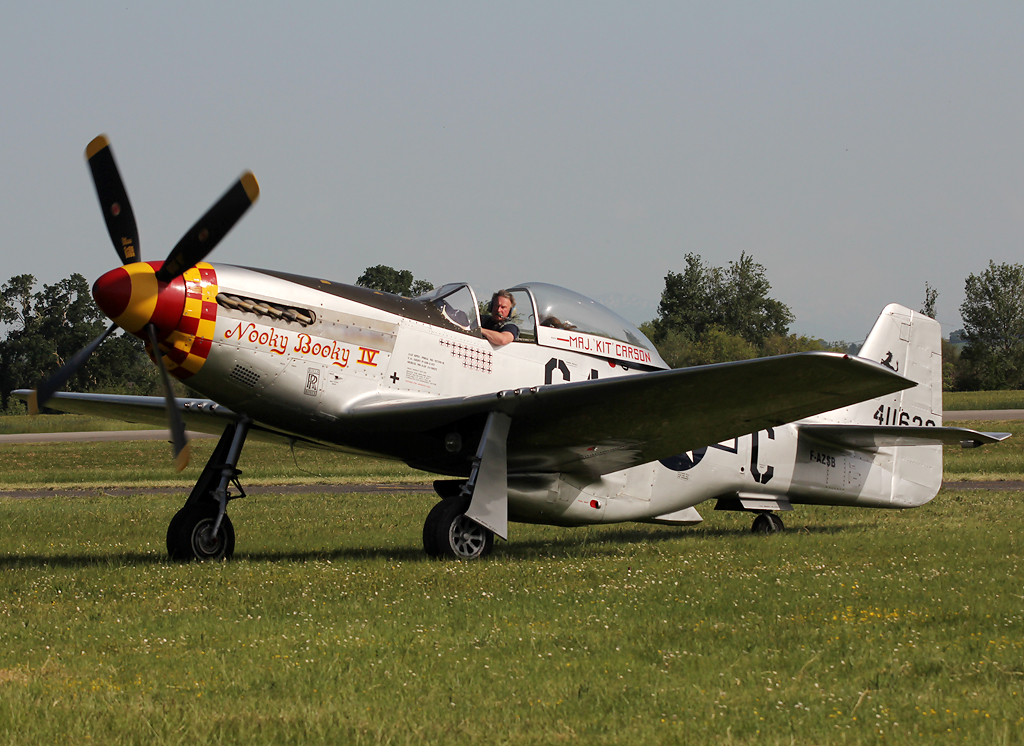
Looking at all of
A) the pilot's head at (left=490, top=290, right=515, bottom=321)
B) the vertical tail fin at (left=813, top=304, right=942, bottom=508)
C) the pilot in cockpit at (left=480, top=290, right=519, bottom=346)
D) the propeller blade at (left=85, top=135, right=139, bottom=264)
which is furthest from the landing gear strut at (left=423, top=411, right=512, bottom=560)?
the vertical tail fin at (left=813, top=304, right=942, bottom=508)

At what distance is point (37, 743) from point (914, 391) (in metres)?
12.8

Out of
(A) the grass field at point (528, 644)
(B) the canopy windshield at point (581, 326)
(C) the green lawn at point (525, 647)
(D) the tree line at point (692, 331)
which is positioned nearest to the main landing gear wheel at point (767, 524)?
(A) the grass field at point (528, 644)

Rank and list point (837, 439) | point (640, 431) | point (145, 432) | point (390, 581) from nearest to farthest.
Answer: point (390, 581), point (640, 431), point (837, 439), point (145, 432)

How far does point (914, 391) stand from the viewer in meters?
14.1

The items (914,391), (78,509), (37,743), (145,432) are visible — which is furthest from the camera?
(145,432)

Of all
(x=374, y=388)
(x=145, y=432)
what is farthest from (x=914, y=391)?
(x=145, y=432)

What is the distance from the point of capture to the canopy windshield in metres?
10.7

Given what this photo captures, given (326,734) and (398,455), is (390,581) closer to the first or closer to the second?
(398,455)

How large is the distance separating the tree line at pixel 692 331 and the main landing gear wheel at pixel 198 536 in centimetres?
2954

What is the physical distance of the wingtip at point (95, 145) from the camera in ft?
29.8

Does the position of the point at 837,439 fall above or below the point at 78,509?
above

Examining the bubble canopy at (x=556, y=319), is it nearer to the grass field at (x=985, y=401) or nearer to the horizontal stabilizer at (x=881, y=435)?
the horizontal stabilizer at (x=881, y=435)

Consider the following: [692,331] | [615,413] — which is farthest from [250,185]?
[692,331]

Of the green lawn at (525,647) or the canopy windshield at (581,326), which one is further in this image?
the canopy windshield at (581,326)
